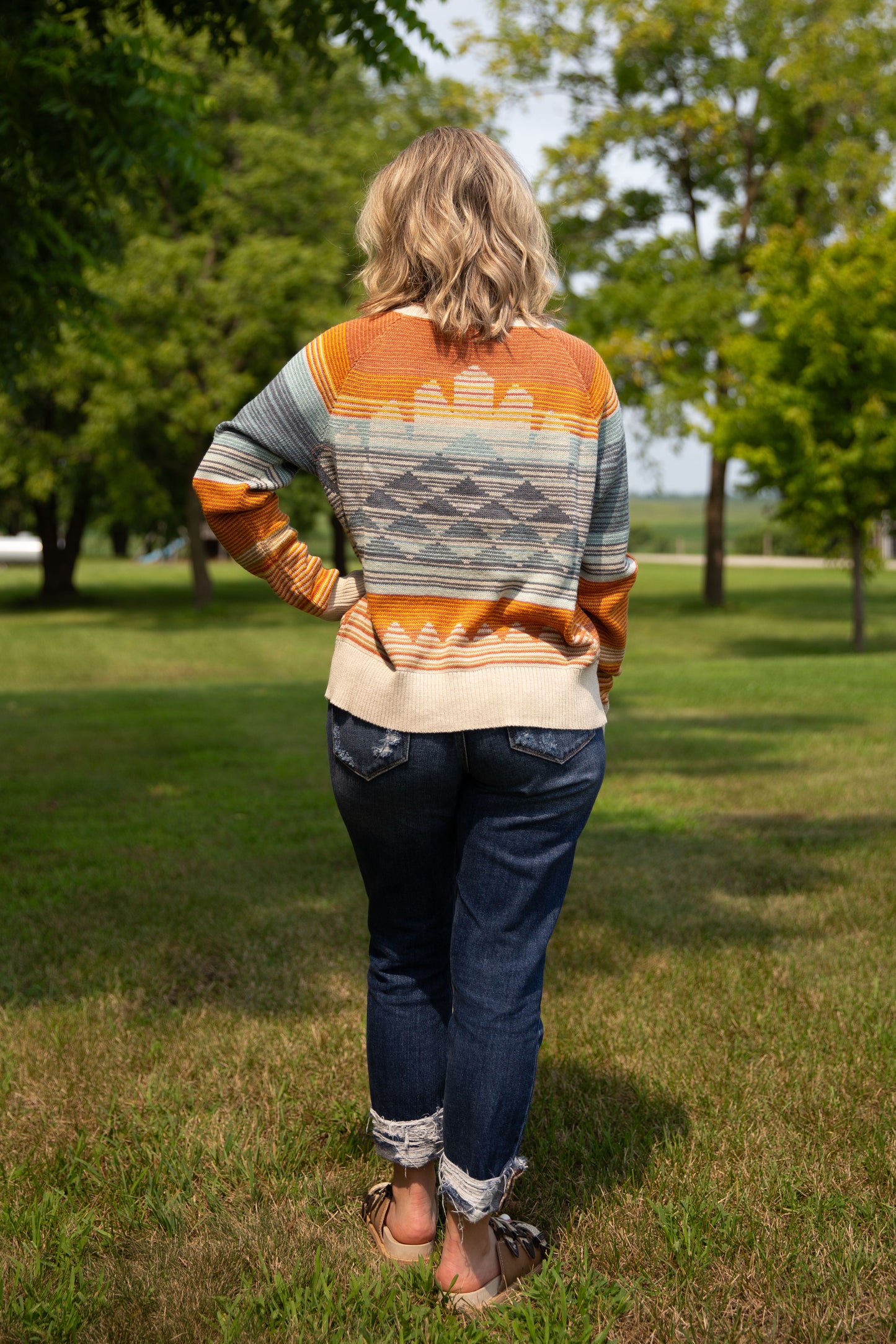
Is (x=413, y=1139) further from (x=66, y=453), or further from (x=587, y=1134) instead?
(x=66, y=453)

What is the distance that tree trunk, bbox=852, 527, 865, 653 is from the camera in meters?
20.2

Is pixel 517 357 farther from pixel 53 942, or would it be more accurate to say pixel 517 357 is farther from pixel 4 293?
pixel 4 293

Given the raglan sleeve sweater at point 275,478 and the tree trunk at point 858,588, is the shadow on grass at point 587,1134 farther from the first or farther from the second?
the tree trunk at point 858,588

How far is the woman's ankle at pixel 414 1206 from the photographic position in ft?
7.94

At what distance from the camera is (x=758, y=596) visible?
33344 mm

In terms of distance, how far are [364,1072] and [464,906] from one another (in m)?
1.34

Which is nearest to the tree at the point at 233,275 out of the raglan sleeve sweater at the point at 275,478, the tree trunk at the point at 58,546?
the tree trunk at the point at 58,546

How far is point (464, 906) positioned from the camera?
218 cm

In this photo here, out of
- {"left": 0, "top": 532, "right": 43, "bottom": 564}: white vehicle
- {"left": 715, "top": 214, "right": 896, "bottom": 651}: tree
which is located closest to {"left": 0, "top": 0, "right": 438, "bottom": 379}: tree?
{"left": 715, "top": 214, "right": 896, "bottom": 651}: tree

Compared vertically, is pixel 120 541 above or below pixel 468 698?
below

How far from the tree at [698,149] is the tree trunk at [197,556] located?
1009 centimetres

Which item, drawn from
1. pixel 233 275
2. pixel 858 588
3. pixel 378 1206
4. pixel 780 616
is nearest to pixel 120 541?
pixel 233 275

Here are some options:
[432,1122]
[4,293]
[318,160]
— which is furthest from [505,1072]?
[318,160]

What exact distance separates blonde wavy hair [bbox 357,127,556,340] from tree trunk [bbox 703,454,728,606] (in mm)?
27664
